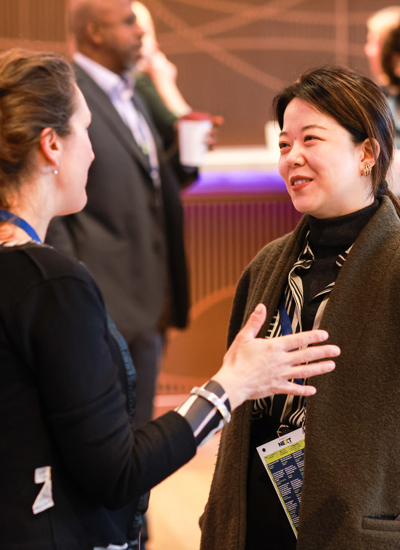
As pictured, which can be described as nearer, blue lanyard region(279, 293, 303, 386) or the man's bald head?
blue lanyard region(279, 293, 303, 386)

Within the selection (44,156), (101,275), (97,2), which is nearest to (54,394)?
(44,156)

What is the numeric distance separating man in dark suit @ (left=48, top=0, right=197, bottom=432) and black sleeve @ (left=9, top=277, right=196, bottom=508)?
1526 mm

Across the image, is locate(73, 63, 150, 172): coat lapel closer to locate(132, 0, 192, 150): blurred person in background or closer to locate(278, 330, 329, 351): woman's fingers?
locate(132, 0, 192, 150): blurred person in background

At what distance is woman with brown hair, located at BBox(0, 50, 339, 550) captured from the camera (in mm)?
933

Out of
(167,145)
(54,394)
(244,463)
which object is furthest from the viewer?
(167,145)

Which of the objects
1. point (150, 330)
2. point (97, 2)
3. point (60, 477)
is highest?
point (97, 2)

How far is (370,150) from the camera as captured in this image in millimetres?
1263

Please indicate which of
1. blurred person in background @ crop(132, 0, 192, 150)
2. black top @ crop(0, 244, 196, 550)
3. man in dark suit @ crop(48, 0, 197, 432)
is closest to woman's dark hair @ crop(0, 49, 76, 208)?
black top @ crop(0, 244, 196, 550)

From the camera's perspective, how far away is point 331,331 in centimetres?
116

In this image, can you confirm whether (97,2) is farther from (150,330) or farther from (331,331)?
(331,331)

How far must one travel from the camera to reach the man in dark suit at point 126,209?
2.63 m

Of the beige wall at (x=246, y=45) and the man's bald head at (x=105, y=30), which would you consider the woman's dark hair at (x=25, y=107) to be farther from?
the beige wall at (x=246, y=45)

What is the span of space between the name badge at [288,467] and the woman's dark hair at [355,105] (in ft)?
1.70

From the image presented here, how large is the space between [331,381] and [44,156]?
25.1 inches
